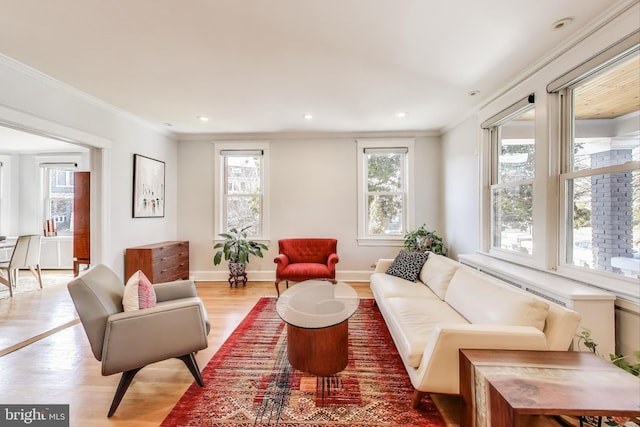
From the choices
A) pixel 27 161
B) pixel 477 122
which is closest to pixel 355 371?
pixel 477 122

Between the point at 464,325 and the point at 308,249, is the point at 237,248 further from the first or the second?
the point at 464,325

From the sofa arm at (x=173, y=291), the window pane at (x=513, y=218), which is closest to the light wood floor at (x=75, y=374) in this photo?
the sofa arm at (x=173, y=291)

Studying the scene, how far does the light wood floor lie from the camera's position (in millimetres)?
1717

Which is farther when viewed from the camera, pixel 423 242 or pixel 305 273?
pixel 423 242

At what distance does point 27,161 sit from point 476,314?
27.9 feet

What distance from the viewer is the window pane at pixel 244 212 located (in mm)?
4895

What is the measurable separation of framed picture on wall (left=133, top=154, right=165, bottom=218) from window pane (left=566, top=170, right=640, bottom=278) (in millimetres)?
5025

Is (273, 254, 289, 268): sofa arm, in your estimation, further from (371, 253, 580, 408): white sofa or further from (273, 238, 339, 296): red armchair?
(371, 253, 580, 408): white sofa

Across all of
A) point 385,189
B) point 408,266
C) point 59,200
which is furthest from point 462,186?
point 59,200

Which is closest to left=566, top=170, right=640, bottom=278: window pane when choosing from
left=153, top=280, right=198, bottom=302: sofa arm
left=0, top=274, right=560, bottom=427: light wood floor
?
left=0, top=274, right=560, bottom=427: light wood floor

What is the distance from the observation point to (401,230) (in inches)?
187

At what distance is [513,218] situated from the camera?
293cm

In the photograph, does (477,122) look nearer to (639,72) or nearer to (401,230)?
(639,72)

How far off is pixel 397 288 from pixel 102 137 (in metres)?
3.94
